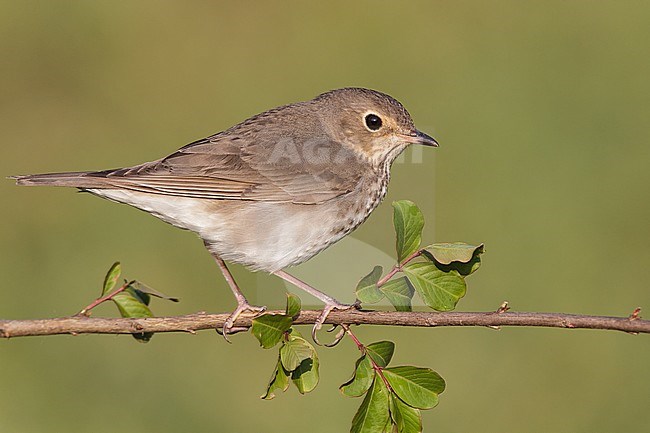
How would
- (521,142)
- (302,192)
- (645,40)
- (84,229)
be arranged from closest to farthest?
(302,192)
(84,229)
(521,142)
(645,40)

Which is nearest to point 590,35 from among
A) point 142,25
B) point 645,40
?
point 645,40

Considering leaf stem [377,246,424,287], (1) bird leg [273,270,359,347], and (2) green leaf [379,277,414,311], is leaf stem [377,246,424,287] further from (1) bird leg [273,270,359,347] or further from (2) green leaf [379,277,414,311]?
(1) bird leg [273,270,359,347]

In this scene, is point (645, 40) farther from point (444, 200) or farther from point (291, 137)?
point (291, 137)

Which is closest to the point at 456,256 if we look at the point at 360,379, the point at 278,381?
the point at 360,379

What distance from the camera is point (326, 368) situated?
302 inches

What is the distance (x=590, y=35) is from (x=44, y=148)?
662 cm

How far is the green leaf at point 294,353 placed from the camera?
12.0ft

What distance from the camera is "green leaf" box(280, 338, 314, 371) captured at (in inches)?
144

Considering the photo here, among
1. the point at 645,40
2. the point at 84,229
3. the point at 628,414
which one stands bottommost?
the point at 628,414

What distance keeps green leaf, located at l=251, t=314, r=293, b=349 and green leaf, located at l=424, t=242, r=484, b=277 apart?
610mm

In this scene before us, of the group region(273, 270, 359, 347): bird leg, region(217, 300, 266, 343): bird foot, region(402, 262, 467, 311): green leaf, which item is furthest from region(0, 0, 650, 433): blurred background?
region(402, 262, 467, 311): green leaf

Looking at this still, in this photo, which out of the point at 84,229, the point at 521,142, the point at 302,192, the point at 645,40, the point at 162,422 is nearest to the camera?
the point at 302,192

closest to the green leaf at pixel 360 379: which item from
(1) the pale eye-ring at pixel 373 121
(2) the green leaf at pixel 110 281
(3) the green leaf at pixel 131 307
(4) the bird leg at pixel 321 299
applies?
(4) the bird leg at pixel 321 299

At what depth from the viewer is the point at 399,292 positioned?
12.8 feet
